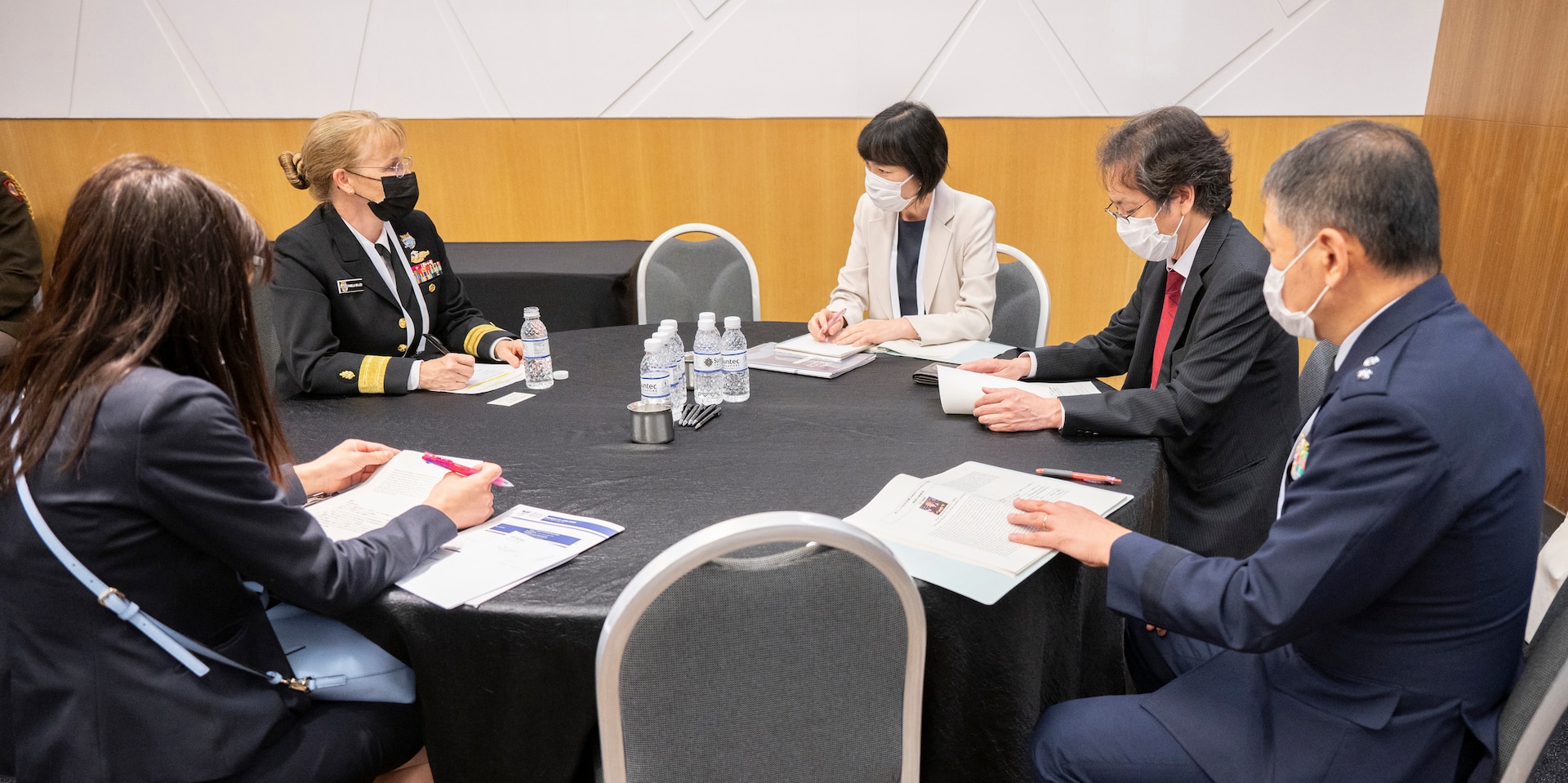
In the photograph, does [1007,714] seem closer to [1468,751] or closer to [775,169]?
[1468,751]

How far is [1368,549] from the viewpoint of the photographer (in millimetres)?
1087

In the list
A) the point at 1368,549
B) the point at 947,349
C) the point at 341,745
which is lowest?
the point at 341,745

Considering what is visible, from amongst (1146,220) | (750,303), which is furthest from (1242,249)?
(750,303)

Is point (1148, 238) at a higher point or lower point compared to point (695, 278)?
higher

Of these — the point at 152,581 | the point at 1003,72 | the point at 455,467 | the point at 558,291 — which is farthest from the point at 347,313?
the point at 1003,72

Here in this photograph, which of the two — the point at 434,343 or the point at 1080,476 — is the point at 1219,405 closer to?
the point at 1080,476

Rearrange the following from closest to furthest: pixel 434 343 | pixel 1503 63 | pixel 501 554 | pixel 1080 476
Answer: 1. pixel 501 554
2. pixel 1080 476
3. pixel 434 343
4. pixel 1503 63

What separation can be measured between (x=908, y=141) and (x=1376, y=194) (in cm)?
179

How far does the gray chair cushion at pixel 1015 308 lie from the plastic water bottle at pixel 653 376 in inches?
53.9

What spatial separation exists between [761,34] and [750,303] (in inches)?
62.5

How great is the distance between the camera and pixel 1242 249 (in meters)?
1.89

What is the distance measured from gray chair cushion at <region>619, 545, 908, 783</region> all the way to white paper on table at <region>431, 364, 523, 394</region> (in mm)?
1315

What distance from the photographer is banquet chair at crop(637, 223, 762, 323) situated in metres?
3.27

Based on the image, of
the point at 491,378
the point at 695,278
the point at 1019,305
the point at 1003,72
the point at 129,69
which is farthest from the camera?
the point at 129,69
